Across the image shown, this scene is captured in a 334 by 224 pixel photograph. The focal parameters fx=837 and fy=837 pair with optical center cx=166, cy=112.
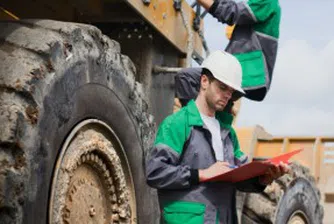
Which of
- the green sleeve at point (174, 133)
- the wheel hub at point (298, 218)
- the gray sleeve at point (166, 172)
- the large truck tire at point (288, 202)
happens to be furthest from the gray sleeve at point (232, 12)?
the wheel hub at point (298, 218)

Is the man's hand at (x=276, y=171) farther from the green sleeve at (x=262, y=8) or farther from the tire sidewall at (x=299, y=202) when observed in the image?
the tire sidewall at (x=299, y=202)

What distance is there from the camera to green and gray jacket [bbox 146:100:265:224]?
309 cm

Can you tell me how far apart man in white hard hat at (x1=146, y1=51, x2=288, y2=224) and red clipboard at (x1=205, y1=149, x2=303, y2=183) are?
3 cm

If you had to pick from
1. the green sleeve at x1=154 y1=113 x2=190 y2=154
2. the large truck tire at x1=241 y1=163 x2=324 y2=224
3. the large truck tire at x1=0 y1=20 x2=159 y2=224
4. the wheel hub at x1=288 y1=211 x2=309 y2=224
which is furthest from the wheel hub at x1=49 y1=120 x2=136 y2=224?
the wheel hub at x1=288 y1=211 x2=309 y2=224

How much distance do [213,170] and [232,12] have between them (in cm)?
138

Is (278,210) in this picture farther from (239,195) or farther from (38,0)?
(38,0)

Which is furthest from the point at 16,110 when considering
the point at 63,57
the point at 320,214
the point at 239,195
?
the point at 320,214

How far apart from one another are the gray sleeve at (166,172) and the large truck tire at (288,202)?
2.45 m

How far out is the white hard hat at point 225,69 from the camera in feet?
10.7

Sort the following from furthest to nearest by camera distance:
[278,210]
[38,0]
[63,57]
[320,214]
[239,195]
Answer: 1. [320,214]
2. [278,210]
3. [239,195]
4. [38,0]
5. [63,57]

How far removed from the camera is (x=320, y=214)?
Answer: 21.0 feet

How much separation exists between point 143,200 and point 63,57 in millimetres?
960

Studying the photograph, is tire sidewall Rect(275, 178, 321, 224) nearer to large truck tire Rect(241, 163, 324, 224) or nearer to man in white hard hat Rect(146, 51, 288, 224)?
large truck tire Rect(241, 163, 324, 224)

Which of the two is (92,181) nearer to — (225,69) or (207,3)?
(225,69)
